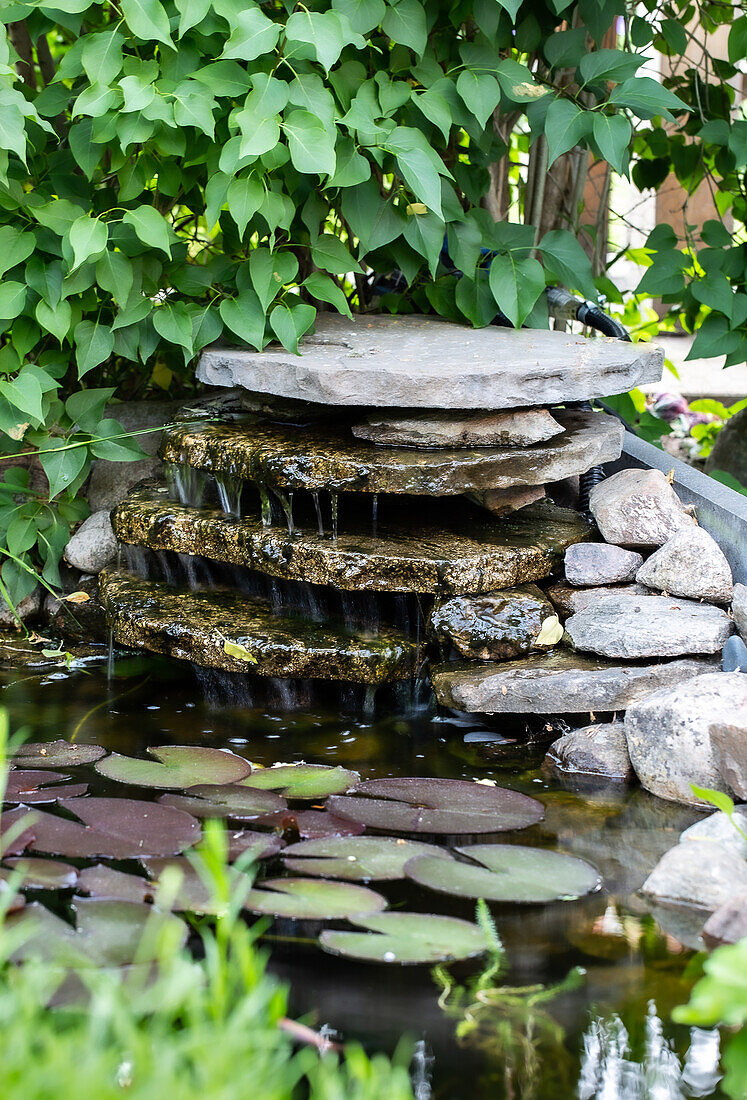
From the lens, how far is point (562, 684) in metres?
2.29

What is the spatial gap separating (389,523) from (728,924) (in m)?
1.55

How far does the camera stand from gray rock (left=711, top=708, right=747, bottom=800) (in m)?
1.86

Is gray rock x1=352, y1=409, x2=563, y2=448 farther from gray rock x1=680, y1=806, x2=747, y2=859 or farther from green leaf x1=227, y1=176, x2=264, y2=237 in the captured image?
gray rock x1=680, y1=806, x2=747, y2=859

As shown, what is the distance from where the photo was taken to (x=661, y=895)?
1662 millimetres

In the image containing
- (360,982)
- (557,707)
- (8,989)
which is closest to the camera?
(8,989)

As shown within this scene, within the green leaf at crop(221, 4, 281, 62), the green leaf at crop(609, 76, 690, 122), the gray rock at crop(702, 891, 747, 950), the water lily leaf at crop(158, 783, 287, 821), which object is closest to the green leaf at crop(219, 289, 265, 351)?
the green leaf at crop(221, 4, 281, 62)

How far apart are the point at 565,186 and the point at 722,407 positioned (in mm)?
1590

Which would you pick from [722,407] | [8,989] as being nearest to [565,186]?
[722,407]

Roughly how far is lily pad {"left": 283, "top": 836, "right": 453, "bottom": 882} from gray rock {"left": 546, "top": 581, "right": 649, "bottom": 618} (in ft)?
3.07

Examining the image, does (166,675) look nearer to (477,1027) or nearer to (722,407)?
(477,1027)

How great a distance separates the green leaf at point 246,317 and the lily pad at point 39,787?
1264mm

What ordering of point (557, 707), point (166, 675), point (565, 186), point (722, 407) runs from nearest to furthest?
A: point (557, 707)
point (166, 675)
point (565, 186)
point (722, 407)

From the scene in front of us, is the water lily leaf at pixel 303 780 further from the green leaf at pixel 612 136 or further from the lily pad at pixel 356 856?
the green leaf at pixel 612 136

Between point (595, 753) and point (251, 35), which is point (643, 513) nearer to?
point (595, 753)
